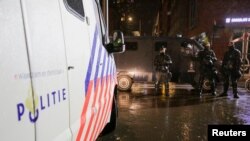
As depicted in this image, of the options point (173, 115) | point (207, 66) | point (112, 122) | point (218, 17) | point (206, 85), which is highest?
point (218, 17)

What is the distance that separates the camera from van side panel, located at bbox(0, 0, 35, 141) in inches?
61.4

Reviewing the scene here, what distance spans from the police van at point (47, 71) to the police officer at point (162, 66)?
7.63 m

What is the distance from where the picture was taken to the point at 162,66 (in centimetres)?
1090

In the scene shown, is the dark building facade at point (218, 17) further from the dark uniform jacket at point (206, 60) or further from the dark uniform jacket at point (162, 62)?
the dark uniform jacket at point (162, 62)

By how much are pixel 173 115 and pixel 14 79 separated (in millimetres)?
5979

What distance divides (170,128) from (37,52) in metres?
4.49

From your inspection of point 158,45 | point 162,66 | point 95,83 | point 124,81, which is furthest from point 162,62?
point 95,83

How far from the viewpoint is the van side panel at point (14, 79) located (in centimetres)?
156

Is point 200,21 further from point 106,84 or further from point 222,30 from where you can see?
point 106,84

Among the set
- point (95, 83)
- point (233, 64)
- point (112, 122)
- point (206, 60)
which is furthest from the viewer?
point (206, 60)

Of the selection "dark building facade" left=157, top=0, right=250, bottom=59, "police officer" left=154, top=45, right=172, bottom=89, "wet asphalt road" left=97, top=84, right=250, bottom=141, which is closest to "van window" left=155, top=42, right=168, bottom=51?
"police officer" left=154, top=45, right=172, bottom=89

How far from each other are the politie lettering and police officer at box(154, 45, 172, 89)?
8.66 m

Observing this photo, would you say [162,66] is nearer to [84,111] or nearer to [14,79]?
[84,111]

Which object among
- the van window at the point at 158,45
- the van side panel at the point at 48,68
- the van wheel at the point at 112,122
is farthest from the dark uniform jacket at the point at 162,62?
the van side panel at the point at 48,68
